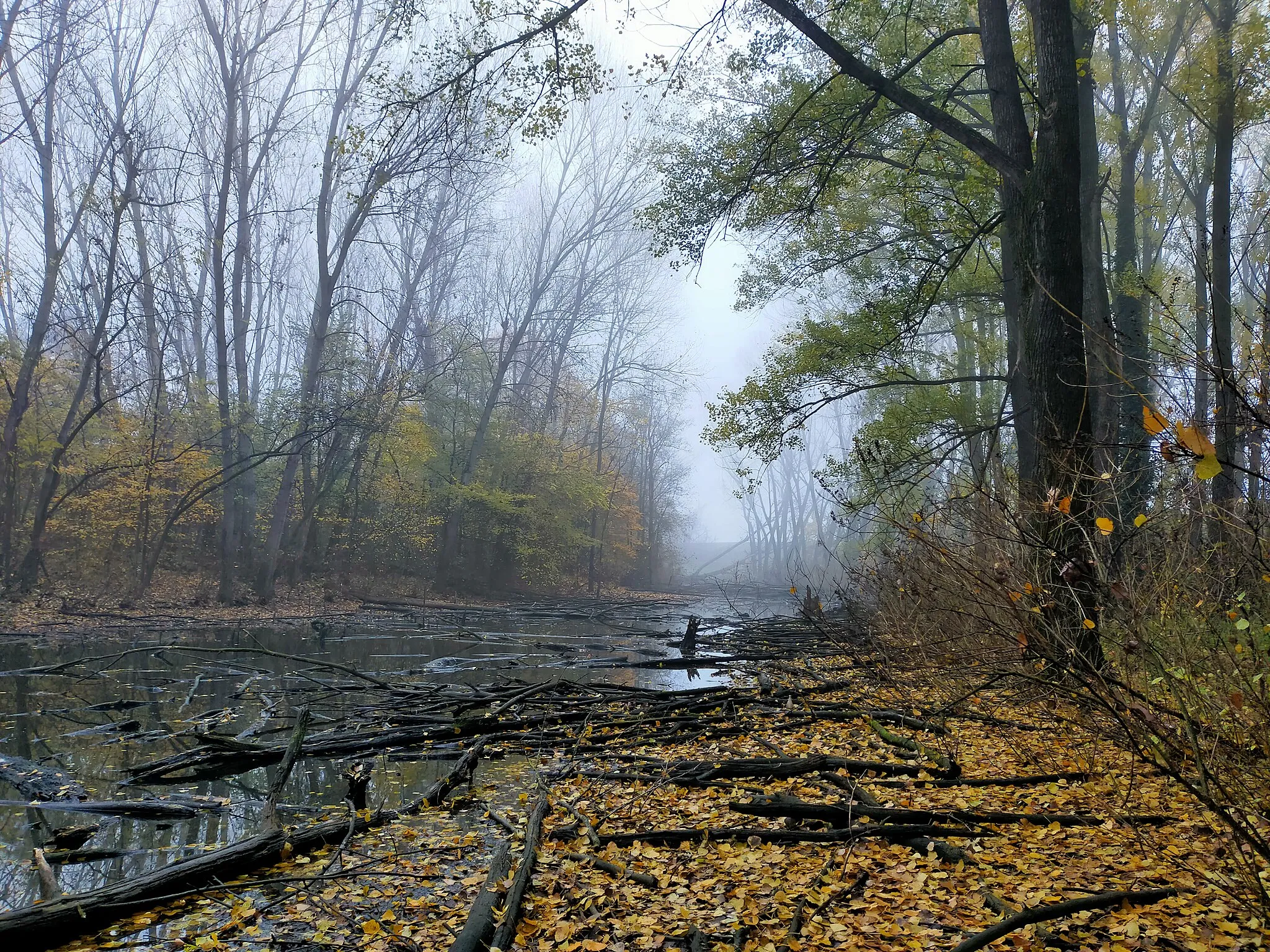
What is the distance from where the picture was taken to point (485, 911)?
10.4 ft

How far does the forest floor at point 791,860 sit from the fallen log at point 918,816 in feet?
0.04

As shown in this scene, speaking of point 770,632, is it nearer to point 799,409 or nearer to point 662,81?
point 799,409

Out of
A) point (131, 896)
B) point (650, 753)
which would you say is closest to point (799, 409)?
point (650, 753)

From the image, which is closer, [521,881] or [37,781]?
[521,881]

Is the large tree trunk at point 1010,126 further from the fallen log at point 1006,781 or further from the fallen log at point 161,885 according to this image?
the fallen log at point 161,885

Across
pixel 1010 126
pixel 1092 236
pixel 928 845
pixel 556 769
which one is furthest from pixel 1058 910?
pixel 1092 236

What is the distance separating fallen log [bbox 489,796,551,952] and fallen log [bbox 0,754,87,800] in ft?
9.89

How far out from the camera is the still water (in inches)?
182

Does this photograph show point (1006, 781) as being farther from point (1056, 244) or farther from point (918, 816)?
point (1056, 244)

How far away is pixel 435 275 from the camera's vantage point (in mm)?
28734

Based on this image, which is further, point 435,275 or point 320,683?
point 435,275

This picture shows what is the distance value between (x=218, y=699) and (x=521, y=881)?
617 centimetres

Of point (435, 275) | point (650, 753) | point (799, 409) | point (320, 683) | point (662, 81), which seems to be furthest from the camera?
point (435, 275)

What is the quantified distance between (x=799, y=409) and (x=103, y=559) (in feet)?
54.6
